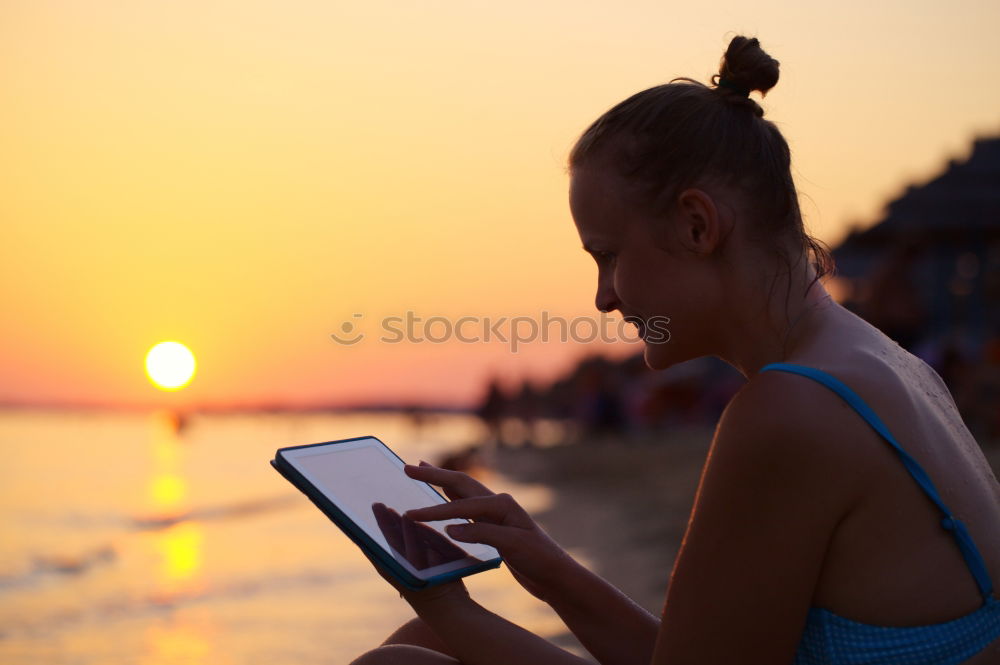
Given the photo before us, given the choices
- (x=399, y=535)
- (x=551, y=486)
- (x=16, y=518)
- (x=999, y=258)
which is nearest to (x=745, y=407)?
(x=399, y=535)

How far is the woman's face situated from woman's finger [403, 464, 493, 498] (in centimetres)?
44

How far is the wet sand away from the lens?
7051 millimetres

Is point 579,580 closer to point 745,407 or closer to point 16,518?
point 745,407

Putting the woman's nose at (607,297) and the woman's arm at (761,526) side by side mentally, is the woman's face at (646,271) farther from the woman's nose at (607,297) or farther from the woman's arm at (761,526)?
the woman's arm at (761,526)

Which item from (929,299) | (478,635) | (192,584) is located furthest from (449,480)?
(929,299)

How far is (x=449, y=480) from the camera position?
1851 millimetres

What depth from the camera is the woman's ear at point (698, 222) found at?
5.02ft

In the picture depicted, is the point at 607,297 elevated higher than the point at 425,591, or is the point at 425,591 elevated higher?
the point at 607,297

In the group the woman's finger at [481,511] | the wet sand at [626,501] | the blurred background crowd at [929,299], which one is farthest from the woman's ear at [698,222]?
the wet sand at [626,501]

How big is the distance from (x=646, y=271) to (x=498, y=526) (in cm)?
52

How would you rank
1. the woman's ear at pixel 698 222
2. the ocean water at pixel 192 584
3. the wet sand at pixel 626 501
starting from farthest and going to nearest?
the wet sand at pixel 626 501 < the ocean water at pixel 192 584 < the woman's ear at pixel 698 222

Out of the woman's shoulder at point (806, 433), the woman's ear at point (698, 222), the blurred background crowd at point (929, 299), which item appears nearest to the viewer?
the woman's shoulder at point (806, 433)

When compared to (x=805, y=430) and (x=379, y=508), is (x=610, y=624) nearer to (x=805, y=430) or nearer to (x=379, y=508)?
(x=379, y=508)

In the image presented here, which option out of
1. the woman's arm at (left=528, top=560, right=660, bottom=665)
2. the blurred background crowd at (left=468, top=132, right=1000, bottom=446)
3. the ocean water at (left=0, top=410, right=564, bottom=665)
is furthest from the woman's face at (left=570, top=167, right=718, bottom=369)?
the ocean water at (left=0, top=410, right=564, bottom=665)
